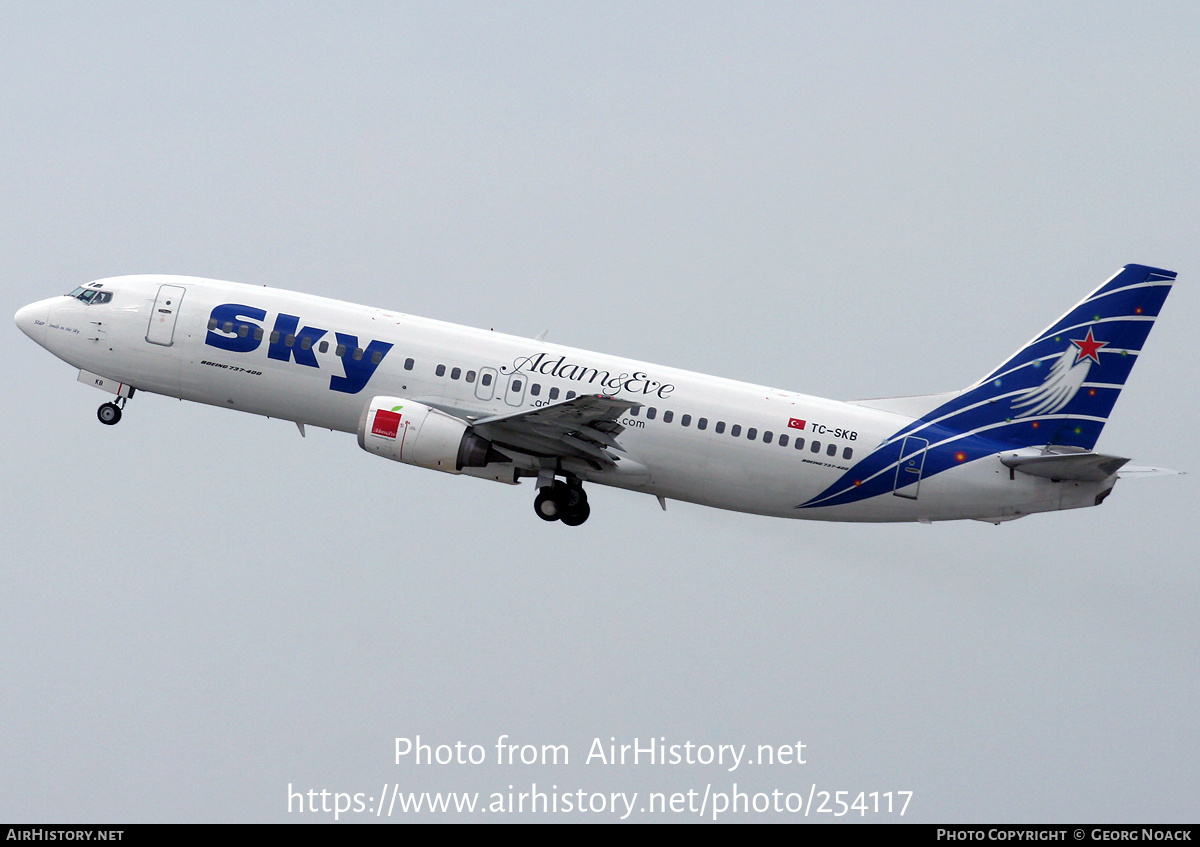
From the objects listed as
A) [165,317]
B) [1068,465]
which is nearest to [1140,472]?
[1068,465]

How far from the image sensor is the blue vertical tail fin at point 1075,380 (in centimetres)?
3941

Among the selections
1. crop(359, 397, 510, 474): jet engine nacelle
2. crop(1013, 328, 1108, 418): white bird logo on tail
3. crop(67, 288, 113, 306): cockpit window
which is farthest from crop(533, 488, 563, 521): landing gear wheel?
crop(67, 288, 113, 306): cockpit window

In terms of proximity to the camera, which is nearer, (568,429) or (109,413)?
(568,429)

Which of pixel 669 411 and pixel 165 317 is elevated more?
pixel 165 317

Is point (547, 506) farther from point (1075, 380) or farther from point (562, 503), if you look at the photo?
point (1075, 380)

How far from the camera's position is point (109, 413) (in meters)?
42.2

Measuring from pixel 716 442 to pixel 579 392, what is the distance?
388 centimetres

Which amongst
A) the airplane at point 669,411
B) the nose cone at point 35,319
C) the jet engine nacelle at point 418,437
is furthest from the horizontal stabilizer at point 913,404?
the nose cone at point 35,319

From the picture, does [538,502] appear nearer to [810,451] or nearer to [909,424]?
[810,451]

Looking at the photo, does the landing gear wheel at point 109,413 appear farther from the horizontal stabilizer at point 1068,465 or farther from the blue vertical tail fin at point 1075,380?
the horizontal stabilizer at point 1068,465

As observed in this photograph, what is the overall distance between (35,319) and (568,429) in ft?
53.9

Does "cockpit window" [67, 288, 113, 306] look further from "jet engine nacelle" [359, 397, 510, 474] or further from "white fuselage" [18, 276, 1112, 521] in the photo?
"jet engine nacelle" [359, 397, 510, 474]

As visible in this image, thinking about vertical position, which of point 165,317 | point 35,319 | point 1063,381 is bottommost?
point 35,319

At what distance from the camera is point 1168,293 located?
3969cm
